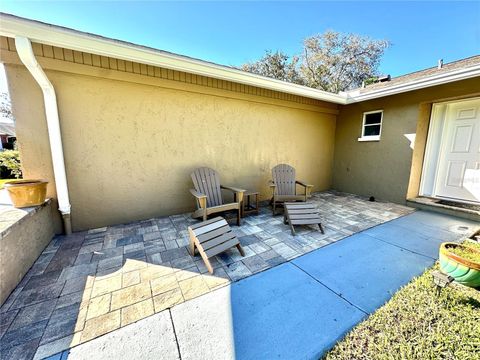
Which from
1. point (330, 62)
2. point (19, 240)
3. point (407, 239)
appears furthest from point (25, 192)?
point (330, 62)

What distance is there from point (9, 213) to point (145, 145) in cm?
192

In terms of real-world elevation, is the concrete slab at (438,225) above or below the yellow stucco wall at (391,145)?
below

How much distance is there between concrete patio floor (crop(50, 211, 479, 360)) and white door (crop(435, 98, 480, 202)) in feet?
9.00

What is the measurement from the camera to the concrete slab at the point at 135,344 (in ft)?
4.33

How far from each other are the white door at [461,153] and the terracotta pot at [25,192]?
7573 millimetres

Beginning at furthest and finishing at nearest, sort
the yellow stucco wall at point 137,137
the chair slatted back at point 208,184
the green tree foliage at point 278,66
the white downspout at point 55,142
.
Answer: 1. the green tree foliage at point 278,66
2. the chair slatted back at point 208,184
3. the yellow stucco wall at point 137,137
4. the white downspout at point 55,142

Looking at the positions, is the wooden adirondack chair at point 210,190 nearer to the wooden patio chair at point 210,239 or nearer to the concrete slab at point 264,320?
the wooden patio chair at point 210,239

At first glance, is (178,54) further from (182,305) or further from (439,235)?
(439,235)

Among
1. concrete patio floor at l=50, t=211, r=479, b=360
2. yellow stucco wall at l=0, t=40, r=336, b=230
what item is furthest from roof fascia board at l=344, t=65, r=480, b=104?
concrete patio floor at l=50, t=211, r=479, b=360

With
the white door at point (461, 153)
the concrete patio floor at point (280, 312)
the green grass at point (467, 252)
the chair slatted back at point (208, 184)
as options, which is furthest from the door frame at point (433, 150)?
the chair slatted back at point (208, 184)

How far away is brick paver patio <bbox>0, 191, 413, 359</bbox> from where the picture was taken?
153 centimetres

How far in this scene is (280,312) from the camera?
5.60 feet

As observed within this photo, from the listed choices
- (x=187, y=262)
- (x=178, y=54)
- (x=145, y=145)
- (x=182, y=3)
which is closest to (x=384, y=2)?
(x=182, y=3)

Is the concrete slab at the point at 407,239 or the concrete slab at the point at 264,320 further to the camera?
the concrete slab at the point at 407,239
